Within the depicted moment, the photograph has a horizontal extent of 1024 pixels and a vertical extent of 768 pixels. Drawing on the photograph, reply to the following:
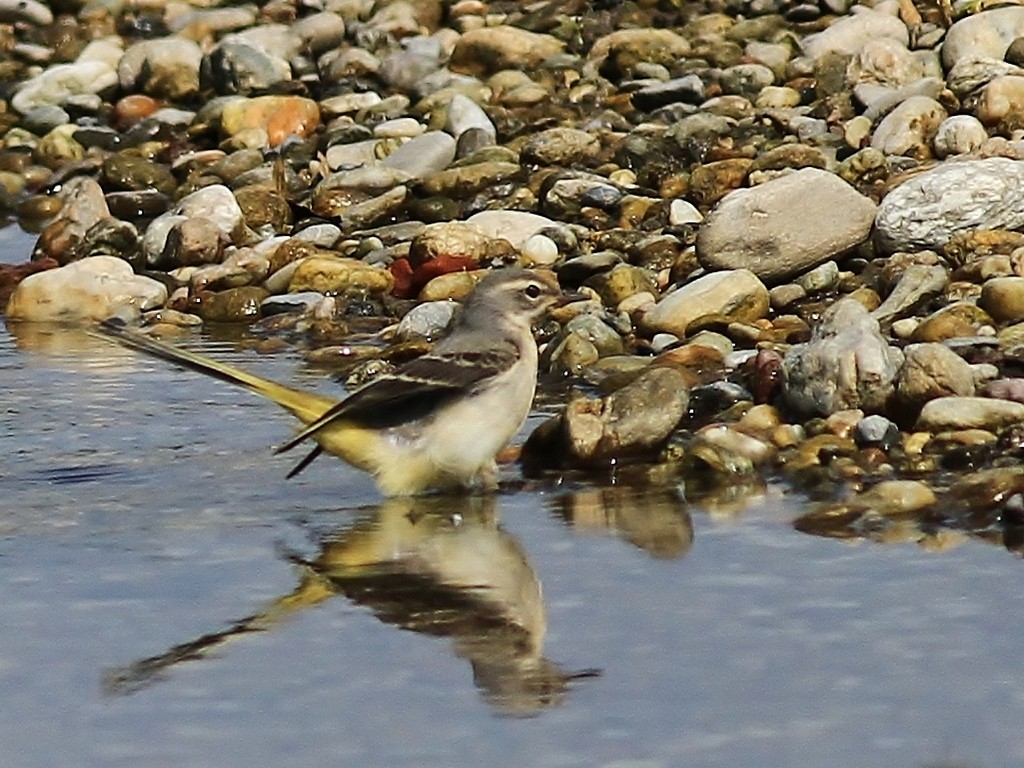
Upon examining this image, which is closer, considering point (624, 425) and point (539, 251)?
point (624, 425)

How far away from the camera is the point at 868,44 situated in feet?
53.6

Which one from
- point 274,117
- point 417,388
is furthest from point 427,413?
point 274,117

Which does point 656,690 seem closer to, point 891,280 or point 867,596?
point 867,596

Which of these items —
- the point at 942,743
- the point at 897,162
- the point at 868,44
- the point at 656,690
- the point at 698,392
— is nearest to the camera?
the point at 942,743

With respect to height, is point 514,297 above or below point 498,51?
below

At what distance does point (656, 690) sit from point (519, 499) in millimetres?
2915

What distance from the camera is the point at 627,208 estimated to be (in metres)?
14.3

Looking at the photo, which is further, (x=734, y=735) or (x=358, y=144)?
(x=358, y=144)

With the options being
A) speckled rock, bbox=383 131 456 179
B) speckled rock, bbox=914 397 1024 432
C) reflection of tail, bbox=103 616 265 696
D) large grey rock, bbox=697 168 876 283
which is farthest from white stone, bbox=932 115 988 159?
reflection of tail, bbox=103 616 265 696

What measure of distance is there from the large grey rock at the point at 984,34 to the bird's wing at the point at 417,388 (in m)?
7.22

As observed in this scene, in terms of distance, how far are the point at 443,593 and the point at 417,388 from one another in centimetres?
164

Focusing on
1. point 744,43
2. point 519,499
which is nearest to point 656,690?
point 519,499

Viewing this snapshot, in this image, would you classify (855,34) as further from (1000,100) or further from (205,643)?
(205,643)

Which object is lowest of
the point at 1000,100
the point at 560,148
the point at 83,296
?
the point at 83,296
